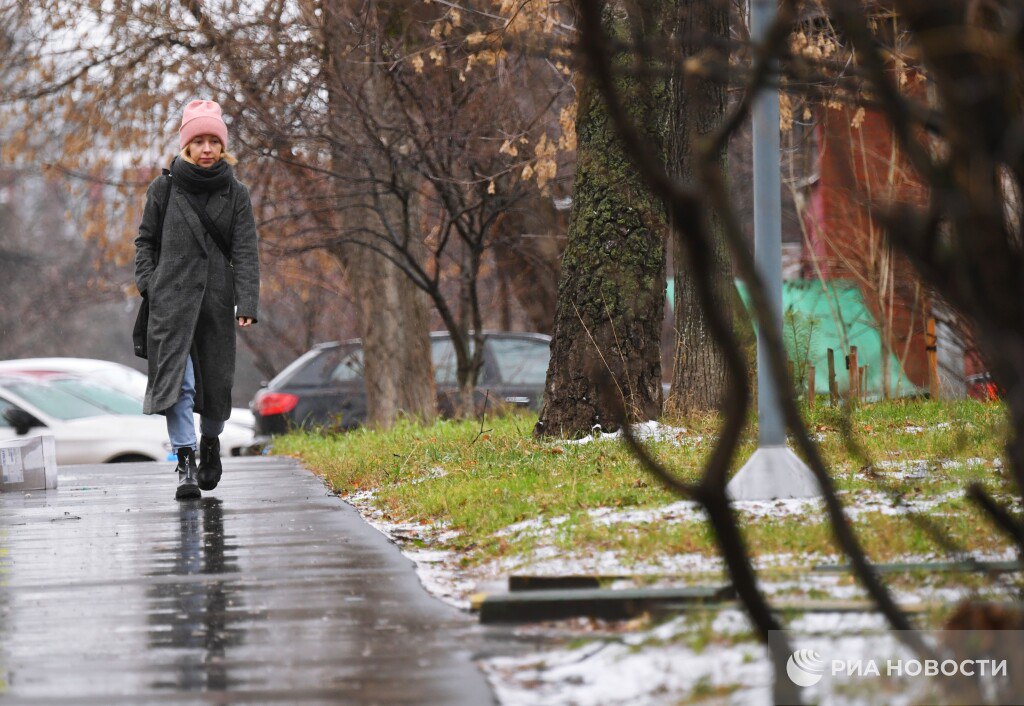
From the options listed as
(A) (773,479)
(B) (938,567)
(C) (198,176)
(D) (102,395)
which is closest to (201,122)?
(C) (198,176)

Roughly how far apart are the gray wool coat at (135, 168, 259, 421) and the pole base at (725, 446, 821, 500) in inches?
126

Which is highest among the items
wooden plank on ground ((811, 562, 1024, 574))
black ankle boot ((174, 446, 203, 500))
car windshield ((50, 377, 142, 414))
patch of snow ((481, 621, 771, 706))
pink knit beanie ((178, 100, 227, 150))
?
pink knit beanie ((178, 100, 227, 150))

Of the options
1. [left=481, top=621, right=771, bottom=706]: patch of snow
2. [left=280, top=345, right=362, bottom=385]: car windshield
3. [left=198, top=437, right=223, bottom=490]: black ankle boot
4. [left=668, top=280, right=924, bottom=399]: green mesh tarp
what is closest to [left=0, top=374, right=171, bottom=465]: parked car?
[left=280, top=345, right=362, bottom=385]: car windshield

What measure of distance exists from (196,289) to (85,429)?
293 inches

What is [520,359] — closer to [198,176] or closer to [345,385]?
[345,385]

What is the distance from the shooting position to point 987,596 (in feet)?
11.8

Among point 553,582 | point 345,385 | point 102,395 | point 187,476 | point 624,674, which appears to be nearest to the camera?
point 624,674

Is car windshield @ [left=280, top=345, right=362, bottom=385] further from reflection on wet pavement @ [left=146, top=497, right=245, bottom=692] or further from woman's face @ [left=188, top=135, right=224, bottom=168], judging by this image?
reflection on wet pavement @ [left=146, top=497, right=245, bottom=692]

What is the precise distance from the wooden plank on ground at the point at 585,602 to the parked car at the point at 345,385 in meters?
12.1

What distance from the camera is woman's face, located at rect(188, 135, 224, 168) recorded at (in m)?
7.97

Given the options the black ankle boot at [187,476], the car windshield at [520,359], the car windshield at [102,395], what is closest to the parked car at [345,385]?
the car windshield at [520,359]

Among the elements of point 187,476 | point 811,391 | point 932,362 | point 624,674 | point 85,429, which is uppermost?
point 932,362

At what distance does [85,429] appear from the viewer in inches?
581

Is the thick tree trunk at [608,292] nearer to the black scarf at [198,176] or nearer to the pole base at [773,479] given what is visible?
the black scarf at [198,176]
